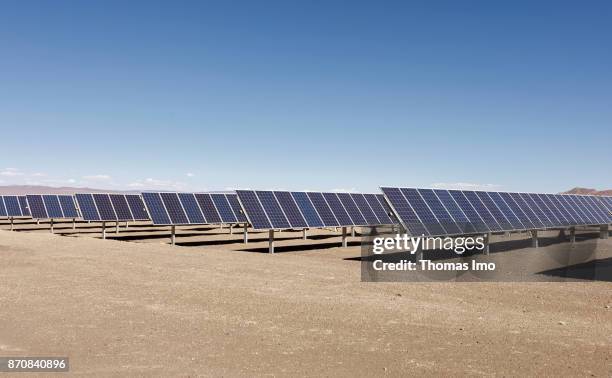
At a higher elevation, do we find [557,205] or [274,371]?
[557,205]

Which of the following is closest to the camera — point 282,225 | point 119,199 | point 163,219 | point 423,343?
point 423,343

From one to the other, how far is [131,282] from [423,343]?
32.4 ft

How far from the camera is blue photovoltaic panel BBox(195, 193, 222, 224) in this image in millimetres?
34938

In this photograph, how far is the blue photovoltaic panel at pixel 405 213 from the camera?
70.7ft

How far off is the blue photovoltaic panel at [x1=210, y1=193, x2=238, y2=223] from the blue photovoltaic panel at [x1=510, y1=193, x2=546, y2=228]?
17.9 m

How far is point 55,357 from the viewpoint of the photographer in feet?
28.3

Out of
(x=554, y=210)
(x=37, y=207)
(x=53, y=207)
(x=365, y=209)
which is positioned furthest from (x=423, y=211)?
(x=37, y=207)

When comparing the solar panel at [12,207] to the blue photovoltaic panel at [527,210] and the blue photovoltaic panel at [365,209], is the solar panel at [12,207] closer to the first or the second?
the blue photovoltaic panel at [365,209]

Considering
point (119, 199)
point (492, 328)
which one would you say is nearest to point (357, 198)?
point (119, 199)

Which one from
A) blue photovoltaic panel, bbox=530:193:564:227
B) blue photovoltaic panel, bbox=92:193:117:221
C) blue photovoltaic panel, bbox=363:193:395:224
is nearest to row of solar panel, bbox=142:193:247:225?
blue photovoltaic panel, bbox=92:193:117:221

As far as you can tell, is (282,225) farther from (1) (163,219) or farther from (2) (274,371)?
(2) (274,371)

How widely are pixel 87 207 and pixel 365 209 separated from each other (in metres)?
20.0

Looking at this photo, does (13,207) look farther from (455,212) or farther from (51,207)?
(455,212)

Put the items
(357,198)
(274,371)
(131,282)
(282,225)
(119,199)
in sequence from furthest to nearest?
1. (119,199)
2. (357,198)
3. (282,225)
4. (131,282)
5. (274,371)
